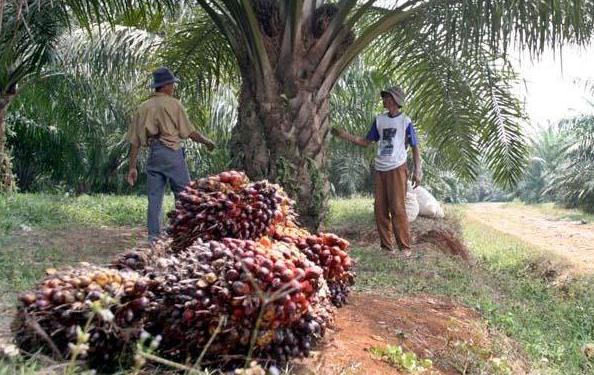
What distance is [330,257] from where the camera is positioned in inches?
122

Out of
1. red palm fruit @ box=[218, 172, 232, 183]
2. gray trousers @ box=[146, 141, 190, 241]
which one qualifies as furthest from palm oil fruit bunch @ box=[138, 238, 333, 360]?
gray trousers @ box=[146, 141, 190, 241]

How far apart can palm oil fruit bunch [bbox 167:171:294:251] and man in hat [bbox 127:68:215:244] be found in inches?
83.5

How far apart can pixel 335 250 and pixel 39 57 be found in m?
7.39

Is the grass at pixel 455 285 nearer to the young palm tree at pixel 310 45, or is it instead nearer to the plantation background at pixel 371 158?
the plantation background at pixel 371 158

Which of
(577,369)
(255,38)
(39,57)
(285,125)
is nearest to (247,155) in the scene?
(285,125)

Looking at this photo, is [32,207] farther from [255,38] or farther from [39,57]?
[255,38]

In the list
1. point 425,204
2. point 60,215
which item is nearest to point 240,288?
point 60,215

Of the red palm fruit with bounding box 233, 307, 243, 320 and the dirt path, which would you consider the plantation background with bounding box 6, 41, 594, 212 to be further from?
the red palm fruit with bounding box 233, 307, 243, 320

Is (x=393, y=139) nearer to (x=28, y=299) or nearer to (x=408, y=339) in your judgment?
(x=408, y=339)

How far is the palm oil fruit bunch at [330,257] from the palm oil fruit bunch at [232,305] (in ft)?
2.16

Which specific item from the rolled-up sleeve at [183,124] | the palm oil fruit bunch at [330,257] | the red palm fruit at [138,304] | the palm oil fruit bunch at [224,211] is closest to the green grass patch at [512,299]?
the palm oil fruit bunch at [330,257]

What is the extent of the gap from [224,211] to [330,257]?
55 centimetres

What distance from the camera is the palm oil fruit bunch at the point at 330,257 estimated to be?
3.08 metres

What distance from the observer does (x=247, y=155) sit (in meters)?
5.89
